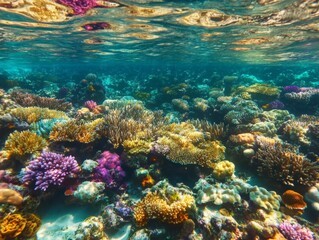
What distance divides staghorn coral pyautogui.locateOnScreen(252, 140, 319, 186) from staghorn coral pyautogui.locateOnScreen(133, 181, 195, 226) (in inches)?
113

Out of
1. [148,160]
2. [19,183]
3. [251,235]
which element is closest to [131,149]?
[148,160]

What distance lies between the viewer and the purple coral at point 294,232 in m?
4.48

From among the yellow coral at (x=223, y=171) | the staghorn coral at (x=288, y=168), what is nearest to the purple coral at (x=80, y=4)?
the yellow coral at (x=223, y=171)

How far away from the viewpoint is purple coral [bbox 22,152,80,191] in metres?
5.16

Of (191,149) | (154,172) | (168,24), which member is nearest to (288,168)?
(191,149)

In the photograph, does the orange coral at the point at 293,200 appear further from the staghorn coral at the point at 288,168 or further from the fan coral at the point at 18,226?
the fan coral at the point at 18,226

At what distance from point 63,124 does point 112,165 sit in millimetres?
2206

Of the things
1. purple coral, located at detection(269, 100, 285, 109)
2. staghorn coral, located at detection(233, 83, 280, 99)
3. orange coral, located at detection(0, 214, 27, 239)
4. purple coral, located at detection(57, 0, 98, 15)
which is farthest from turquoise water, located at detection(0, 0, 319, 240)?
staghorn coral, located at detection(233, 83, 280, 99)

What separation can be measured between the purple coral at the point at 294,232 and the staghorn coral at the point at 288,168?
136 cm

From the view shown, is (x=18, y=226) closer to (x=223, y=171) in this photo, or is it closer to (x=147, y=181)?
(x=147, y=181)

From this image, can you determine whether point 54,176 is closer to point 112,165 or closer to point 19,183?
point 19,183

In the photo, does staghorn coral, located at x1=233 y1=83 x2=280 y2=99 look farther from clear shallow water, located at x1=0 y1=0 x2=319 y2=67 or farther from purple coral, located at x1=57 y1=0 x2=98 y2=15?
purple coral, located at x1=57 y1=0 x2=98 y2=15

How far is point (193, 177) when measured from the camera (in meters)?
6.36

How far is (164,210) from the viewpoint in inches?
176
